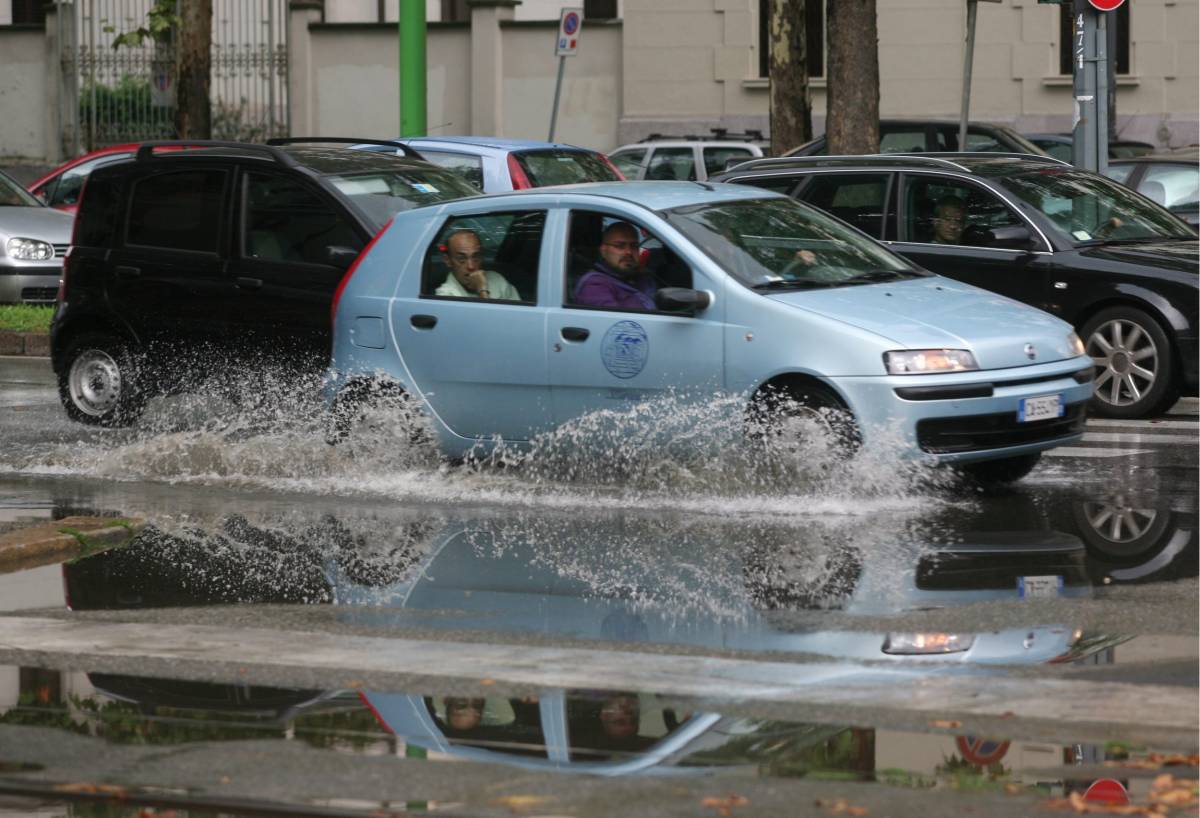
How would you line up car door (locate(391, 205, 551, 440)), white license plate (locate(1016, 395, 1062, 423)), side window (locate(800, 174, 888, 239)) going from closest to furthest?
white license plate (locate(1016, 395, 1062, 423))
car door (locate(391, 205, 551, 440))
side window (locate(800, 174, 888, 239))

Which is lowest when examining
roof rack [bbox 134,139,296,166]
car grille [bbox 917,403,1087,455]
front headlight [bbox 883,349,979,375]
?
car grille [bbox 917,403,1087,455]

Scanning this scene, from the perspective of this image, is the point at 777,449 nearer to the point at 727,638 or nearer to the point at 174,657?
the point at 727,638

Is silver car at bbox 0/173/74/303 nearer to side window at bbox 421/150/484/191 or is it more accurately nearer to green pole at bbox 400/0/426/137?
green pole at bbox 400/0/426/137

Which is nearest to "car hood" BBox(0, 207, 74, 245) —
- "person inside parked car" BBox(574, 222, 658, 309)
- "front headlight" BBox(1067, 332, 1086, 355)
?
"person inside parked car" BBox(574, 222, 658, 309)

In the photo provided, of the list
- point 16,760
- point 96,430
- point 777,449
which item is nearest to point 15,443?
point 96,430

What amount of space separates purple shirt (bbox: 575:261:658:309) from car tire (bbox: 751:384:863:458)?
870mm

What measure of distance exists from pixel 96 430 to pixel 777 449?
5681 mm

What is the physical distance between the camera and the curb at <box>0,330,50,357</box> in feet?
64.3

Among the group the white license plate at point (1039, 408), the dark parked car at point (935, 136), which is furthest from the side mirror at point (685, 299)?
the dark parked car at point (935, 136)

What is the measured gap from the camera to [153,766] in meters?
5.91

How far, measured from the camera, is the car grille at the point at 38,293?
2200 cm

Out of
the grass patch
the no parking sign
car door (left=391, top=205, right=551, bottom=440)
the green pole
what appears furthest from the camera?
the no parking sign

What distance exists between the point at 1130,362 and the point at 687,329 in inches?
183

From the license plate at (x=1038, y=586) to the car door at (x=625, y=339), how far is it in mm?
2427
